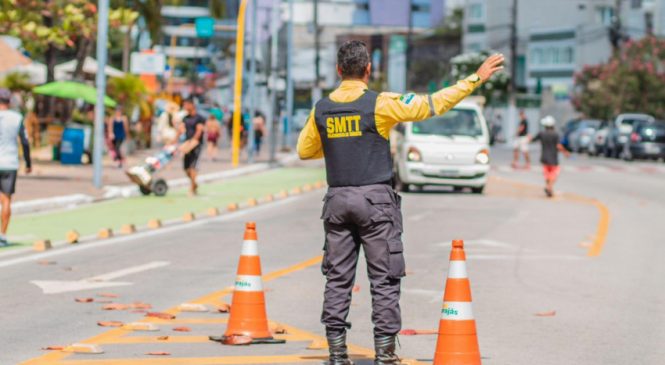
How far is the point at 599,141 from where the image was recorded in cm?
6306

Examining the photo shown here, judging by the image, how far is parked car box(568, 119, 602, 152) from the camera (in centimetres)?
6662

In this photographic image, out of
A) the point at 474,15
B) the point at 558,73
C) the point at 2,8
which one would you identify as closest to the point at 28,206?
the point at 2,8

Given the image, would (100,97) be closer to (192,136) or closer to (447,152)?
(192,136)

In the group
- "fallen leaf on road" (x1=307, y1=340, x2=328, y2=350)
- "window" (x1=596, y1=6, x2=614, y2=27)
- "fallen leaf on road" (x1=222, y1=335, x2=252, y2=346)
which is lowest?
"fallen leaf on road" (x1=307, y1=340, x2=328, y2=350)

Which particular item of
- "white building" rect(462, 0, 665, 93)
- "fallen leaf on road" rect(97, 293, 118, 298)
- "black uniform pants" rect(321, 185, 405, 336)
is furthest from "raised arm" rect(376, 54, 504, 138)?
"white building" rect(462, 0, 665, 93)

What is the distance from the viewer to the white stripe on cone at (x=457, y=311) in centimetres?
802

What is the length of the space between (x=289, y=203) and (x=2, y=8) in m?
9.66

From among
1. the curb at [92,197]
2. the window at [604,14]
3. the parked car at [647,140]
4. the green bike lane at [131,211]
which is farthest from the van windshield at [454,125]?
the window at [604,14]

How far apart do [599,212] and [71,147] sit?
16373mm

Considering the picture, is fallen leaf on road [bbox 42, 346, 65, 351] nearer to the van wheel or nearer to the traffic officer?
the traffic officer

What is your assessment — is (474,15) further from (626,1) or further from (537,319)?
(537,319)

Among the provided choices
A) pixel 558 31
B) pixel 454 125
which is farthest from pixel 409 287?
pixel 558 31

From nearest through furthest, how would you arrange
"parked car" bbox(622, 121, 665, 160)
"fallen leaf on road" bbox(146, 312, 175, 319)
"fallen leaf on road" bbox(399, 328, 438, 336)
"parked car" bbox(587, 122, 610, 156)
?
"fallen leaf on road" bbox(399, 328, 438, 336)
"fallen leaf on road" bbox(146, 312, 175, 319)
"parked car" bbox(622, 121, 665, 160)
"parked car" bbox(587, 122, 610, 156)

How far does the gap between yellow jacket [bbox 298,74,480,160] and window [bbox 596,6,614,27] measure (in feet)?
315
